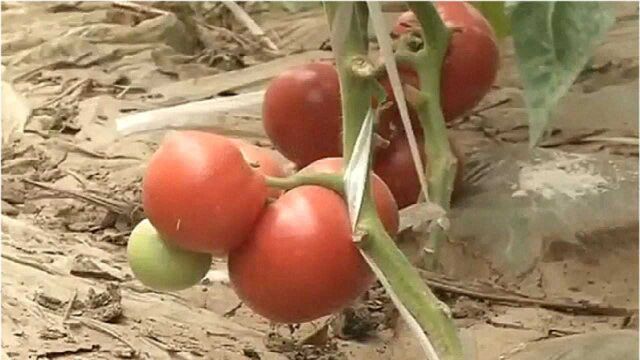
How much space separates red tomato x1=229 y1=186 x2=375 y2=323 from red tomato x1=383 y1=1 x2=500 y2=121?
16 centimetres

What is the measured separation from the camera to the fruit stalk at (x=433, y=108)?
2.21 feet

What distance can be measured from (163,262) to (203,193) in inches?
2.1

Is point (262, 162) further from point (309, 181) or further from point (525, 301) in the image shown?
point (525, 301)

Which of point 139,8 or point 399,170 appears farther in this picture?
point 139,8

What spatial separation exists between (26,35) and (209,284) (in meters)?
0.38

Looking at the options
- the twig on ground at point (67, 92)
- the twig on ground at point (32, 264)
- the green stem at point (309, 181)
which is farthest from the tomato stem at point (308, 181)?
the twig on ground at point (67, 92)

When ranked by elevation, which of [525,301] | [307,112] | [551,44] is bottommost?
[525,301]

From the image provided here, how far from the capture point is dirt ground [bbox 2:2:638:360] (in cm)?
68

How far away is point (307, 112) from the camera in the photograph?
695mm

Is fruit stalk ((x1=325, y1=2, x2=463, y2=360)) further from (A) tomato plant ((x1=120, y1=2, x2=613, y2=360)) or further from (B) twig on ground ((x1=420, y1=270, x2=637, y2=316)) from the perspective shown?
(B) twig on ground ((x1=420, y1=270, x2=637, y2=316))

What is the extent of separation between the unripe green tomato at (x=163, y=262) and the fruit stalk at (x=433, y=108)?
15cm

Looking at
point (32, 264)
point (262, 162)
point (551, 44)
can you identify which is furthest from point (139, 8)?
point (551, 44)

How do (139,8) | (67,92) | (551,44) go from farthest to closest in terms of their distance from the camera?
(139,8) < (67,92) < (551,44)

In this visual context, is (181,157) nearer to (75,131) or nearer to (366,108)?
(366,108)
